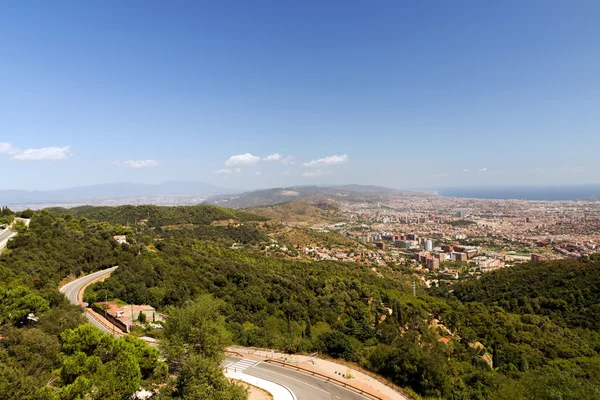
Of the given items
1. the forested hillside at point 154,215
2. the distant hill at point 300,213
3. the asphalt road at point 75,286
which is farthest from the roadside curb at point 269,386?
the distant hill at point 300,213

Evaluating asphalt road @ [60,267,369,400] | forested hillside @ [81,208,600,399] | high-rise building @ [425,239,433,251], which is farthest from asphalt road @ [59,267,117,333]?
high-rise building @ [425,239,433,251]

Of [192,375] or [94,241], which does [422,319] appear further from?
[94,241]

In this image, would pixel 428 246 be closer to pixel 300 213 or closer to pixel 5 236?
pixel 300 213

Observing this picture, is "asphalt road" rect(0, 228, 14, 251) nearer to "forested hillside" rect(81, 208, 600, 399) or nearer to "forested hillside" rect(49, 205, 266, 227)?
"forested hillside" rect(81, 208, 600, 399)

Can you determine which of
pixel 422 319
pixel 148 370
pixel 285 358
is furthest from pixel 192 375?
pixel 422 319

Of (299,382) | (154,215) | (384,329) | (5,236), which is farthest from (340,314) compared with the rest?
(154,215)

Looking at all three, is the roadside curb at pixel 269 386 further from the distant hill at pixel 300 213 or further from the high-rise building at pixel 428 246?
the distant hill at pixel 300 213

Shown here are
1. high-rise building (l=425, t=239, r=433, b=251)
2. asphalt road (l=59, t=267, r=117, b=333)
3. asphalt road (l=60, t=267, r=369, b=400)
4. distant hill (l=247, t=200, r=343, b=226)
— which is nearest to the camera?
asphalt road (l=60, t=267, r=369, b=400)

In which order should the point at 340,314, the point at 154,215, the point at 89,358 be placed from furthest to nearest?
the point at 154,215, the point at 340,314, the point at 89,358

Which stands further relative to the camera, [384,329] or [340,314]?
[340,314]
